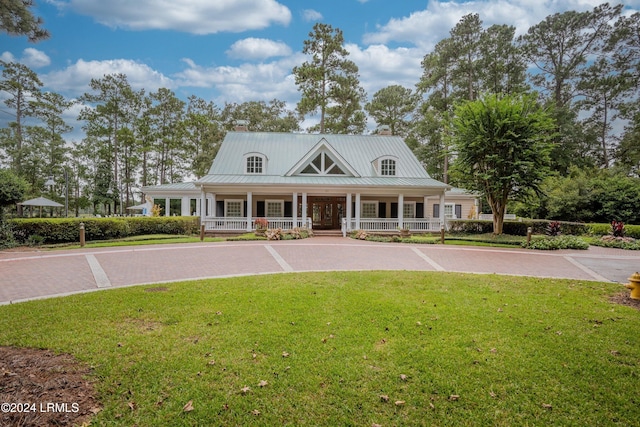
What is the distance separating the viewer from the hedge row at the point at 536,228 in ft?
59.0

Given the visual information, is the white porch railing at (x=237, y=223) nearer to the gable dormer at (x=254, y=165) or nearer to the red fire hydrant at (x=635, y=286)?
the gable dormer at (x=254, y=165)

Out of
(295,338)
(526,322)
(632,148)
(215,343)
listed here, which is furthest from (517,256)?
(632,148)

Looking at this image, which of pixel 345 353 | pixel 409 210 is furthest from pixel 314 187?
pixel 345 353

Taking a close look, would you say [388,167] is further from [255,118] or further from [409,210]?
[255,118]

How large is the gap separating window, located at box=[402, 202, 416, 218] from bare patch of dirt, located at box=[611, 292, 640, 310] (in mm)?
15200

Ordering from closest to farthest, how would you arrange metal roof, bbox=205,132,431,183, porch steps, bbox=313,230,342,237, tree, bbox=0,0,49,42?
1. tree, bbox=0,0,49,42
2. porch steps, bbox=313,230,342,237
3. metal roof, bbox=205,132,431,183

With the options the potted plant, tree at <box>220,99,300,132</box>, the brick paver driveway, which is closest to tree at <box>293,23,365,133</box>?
tree at <box>220,99,300,132</box>

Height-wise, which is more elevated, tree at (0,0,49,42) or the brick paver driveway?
tree at (0,0,49,42)

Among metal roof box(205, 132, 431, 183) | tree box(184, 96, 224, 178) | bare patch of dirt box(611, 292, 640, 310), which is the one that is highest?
tree box(184, 96, 224, 178)

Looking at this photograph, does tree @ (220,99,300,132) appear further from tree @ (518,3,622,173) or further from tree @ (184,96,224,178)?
tree @ (518,3,622,173)

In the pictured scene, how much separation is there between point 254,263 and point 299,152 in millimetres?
14271

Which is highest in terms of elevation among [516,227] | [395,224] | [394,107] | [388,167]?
[394,107]

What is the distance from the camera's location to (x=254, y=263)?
33.2 feet

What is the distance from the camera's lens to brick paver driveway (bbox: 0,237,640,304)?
7.87 meters
